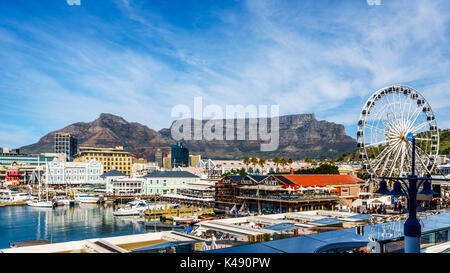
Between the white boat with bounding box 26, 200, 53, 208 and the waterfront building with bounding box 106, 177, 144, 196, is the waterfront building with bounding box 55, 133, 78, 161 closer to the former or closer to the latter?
the waterfront building with bounding box 106, 177, 144, 196

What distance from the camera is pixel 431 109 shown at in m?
43.2

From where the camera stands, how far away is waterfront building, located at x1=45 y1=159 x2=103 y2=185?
88375 millimetres

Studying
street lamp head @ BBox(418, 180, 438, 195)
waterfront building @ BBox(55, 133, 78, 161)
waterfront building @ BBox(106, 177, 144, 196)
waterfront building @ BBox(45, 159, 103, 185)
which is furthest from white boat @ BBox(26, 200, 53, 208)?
waterfront building @ BBox(55, 133, 78, 161)

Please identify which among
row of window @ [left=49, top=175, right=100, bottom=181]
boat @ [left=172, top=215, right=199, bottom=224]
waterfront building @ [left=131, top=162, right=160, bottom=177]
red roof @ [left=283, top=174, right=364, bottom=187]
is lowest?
boat @ [left=172, top=215, right=199, bottom=224]

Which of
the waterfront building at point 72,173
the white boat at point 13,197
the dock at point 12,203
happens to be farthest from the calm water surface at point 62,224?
the waterfront building at point 72,173

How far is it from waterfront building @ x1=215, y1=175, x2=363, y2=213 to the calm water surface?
579 inches

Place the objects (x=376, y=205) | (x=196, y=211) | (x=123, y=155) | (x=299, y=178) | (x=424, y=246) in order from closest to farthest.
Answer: (x=424, y=246)
(x=376, y=205)
(x=299, y=178)
(x=196, y=211)
(x=123, y=155)

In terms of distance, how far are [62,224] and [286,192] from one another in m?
30.4

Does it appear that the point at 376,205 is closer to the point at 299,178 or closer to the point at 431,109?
the point at 299,178

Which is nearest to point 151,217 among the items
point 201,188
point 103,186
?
point 201,188

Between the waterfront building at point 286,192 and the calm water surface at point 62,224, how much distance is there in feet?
48.3

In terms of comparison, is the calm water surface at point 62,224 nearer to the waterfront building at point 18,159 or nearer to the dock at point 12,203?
the dock at point 12,203

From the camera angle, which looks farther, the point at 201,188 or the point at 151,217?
the point at 201,188
